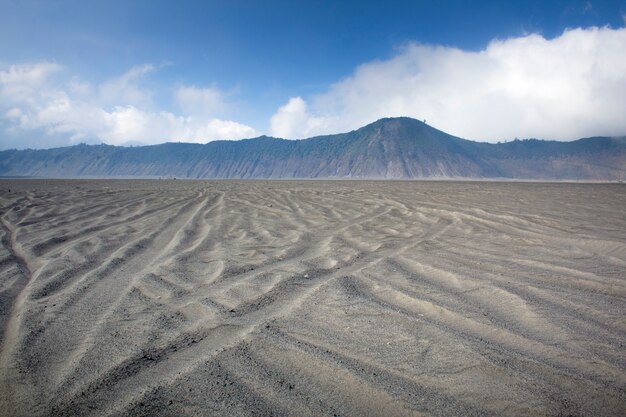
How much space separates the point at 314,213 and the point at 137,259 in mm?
5337

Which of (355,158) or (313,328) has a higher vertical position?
(355,158)

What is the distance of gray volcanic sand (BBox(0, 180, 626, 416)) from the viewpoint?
192 centimetres

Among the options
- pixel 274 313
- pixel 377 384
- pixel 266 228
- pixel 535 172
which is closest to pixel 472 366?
pixel 377 384

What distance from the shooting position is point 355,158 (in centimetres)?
15762

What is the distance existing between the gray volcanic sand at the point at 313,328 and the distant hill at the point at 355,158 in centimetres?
14102

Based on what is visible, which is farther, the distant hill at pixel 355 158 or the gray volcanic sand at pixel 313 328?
the distant hill at pixel 355 158

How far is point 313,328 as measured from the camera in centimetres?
269

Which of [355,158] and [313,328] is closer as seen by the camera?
[313,328]

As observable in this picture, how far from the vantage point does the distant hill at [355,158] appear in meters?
146

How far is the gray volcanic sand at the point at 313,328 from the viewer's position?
1.92 metres

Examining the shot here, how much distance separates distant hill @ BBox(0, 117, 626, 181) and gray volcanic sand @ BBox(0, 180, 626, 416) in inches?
5552

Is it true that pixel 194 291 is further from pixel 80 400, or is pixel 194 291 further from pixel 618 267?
pixel 618 267

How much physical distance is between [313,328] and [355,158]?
158 metres

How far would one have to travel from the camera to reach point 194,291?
11.3 ft
